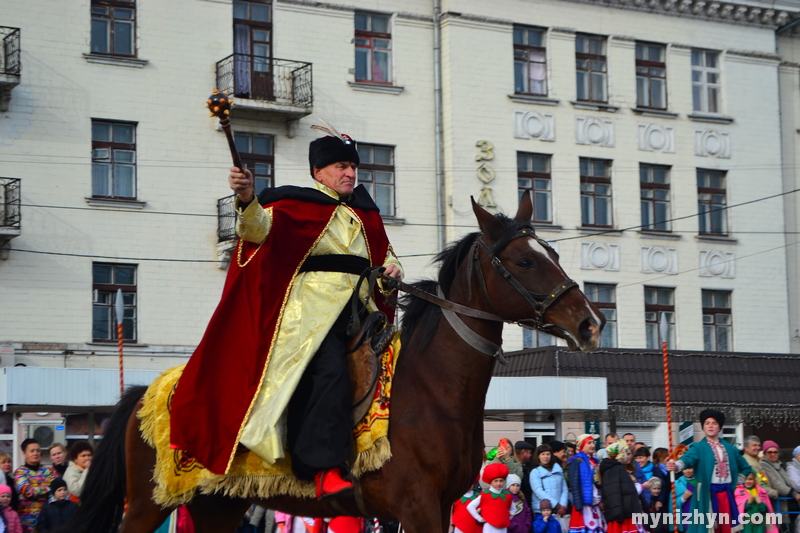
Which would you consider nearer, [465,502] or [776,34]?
[465,502]

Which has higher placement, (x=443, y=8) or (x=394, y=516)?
(x=443, y=8)

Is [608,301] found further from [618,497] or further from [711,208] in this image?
[618,497]

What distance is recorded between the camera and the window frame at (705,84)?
109ft

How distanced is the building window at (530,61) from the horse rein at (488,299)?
2396 cm

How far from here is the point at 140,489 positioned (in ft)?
26.7

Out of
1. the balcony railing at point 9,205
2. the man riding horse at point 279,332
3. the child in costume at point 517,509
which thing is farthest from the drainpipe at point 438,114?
the man riding horse at point 279,332

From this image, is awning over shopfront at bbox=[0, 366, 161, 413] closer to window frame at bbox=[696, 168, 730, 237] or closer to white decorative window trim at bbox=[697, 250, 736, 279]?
white decorative window trim at bbox=[697, 250, 736, 279]

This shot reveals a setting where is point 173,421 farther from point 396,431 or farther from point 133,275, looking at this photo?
point 133,275

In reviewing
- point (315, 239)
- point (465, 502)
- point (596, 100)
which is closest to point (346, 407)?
point (315, 239)

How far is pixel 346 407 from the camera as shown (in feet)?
23.6

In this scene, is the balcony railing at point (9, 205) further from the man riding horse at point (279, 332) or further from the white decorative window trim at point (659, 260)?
the man riding horse at point (279, 332)

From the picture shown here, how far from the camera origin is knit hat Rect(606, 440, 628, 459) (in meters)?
15.5

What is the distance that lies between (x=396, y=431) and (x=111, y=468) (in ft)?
8.33

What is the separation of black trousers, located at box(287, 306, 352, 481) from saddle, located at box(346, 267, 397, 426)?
8 cm
